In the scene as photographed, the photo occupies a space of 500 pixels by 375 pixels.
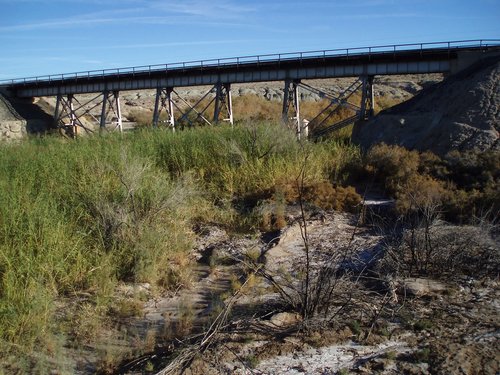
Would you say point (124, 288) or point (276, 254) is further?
point (276, 254)

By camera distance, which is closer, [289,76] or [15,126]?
[289,76]

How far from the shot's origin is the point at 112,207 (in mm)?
6996

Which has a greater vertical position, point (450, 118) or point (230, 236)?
point (450, 118)

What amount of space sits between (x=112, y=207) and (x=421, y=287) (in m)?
4.04

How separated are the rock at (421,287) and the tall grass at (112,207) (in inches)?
103

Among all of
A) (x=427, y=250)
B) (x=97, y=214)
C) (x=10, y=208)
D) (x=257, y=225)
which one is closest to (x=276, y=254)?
(x=257, y=225)

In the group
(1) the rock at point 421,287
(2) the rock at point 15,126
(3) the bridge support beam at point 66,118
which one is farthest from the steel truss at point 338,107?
(2) the rock at point 15,126

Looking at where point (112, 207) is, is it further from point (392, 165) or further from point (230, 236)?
point (392, 165)

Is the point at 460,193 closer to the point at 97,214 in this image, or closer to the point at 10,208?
the point at 97,214

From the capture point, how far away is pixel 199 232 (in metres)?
8.38

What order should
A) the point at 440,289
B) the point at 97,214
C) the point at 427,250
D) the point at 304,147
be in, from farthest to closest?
the point at 304,147 < the point at 97,214 < the point at 427,250 < the point at 440,289

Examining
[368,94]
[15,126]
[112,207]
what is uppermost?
[368,94]

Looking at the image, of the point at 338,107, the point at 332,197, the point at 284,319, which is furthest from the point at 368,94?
the point at 284,319

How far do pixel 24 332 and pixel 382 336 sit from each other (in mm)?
3324
